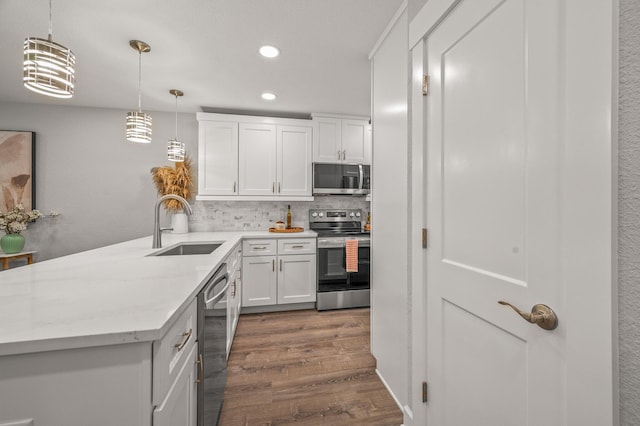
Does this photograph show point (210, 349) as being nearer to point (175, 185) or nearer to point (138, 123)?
point (138, 123)

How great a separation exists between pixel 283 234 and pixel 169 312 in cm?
237

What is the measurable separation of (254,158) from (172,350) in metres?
2.77

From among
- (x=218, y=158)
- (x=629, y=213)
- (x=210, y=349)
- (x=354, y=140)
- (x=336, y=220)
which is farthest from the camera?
(x=336, y=220)

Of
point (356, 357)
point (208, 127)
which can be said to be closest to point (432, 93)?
point (356, 357)

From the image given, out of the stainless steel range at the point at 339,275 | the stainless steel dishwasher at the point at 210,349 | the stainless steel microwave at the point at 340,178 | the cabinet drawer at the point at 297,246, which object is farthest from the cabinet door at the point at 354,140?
the stainless steel dishwasher at the point at 210,349

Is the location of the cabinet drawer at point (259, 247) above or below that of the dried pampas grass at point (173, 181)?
below

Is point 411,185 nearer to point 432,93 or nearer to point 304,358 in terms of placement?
point 432,93

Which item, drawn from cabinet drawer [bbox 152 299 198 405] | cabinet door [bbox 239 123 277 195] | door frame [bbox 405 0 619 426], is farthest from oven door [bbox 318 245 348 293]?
door frame [bbox 405 0 619 426]

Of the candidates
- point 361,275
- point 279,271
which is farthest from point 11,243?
point 361,275

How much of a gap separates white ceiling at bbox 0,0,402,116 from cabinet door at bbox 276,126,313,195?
16.5 inches

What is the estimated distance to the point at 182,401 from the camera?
0.95 metres

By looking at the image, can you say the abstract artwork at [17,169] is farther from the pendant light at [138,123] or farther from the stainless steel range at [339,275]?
the stainless steel range at [339,275]

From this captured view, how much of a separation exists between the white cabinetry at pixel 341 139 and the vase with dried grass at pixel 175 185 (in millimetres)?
1665

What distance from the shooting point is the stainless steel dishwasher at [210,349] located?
1.16 metres
